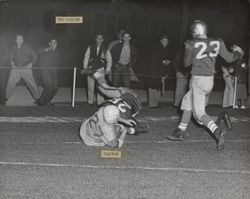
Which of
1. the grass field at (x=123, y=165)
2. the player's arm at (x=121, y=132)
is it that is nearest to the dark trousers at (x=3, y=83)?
the grass field at (x=123, y=165)

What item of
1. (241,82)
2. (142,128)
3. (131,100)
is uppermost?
(131,100)

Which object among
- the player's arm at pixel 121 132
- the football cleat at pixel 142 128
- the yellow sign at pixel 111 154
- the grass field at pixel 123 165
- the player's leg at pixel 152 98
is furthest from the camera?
the player's leg at pixel 152 98

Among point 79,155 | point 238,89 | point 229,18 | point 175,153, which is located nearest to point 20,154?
point 79,155

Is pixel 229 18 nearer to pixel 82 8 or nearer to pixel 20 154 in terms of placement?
pixel 82 8

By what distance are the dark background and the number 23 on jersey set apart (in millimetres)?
10372

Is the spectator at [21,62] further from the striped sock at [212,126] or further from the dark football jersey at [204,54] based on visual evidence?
the striped sock at [212,126]

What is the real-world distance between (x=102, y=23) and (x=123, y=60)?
17.6ft

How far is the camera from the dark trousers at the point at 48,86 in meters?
17.0

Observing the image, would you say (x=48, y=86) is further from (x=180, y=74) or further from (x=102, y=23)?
(x=102, y=23)

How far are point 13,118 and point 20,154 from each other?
13.4 ft

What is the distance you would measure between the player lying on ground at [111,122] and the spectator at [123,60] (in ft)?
17.7

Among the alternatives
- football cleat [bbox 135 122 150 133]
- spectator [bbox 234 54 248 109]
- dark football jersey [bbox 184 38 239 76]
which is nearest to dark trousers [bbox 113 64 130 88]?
spectator [bbox 234 54 248 109]

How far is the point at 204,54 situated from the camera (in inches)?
434

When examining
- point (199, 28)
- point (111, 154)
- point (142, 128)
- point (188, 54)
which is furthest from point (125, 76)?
point (111, 154)
